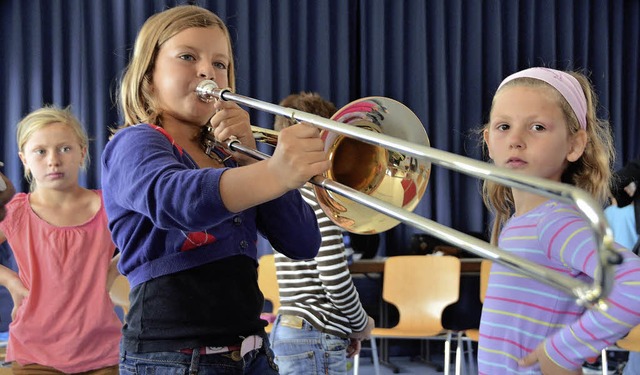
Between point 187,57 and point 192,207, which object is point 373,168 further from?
point 192,207

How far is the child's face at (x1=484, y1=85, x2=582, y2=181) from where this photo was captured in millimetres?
1688

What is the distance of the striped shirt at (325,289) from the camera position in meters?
2.51

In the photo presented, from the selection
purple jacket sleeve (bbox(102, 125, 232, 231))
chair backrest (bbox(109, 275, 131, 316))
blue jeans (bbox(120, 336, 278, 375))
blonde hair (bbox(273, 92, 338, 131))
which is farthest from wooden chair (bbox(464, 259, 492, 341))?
purple jacket sleeve (bbox(102, 125, 232, 231))

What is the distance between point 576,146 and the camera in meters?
1.74

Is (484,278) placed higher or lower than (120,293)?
lower

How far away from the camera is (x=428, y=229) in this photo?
46.2 inches

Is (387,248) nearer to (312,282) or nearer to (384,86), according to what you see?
(384,86)

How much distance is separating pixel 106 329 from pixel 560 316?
1621mm

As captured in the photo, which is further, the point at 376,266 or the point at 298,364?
the point at 376,266

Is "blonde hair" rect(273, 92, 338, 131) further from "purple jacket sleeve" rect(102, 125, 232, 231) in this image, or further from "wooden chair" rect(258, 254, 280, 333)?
"wooden chair" rect(258, 254, 280, 333)

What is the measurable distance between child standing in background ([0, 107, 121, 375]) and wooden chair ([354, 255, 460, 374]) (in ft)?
8.11

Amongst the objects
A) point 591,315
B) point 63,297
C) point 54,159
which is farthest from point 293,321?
point 591,315

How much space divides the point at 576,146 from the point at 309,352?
3.77ft

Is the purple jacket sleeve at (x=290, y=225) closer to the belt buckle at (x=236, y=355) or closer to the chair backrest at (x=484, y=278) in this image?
the belt buckle at (x=236, y=355)
